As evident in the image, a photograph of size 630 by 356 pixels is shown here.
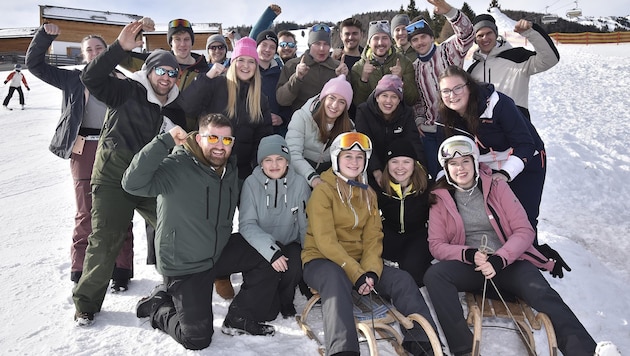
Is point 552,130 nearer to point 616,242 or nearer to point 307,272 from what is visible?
point 616,242

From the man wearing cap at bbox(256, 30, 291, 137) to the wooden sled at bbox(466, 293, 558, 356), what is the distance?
2.90m

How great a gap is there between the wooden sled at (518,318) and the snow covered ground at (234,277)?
127mm

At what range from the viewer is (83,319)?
321 centimetres

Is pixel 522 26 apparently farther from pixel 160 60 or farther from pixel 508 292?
pixel 160 60

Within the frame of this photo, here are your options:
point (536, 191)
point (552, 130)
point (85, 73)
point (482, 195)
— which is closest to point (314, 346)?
point (482, 195)

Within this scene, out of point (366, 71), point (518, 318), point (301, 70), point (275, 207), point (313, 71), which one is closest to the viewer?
point (518, 318)

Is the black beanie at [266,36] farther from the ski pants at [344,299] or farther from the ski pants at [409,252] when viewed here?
the ski pants at [344,299]

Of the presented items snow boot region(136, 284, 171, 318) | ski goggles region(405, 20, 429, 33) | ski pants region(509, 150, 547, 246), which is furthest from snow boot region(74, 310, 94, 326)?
ski goggles region(405, 20, 429, 33)

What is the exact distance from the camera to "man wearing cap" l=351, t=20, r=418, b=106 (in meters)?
4.62

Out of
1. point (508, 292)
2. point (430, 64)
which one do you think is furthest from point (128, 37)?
point (508, 292)

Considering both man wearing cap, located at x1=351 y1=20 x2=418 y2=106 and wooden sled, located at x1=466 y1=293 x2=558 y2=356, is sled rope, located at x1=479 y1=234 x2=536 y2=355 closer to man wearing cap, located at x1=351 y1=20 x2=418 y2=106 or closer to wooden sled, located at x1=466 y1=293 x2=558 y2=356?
wooden sled, located at x1=466 y1=293 x2=558 y2=356

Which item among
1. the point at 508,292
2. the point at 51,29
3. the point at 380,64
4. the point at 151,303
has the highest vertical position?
the point at 51,29

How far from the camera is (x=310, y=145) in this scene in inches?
162

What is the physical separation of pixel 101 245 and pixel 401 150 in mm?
2712
